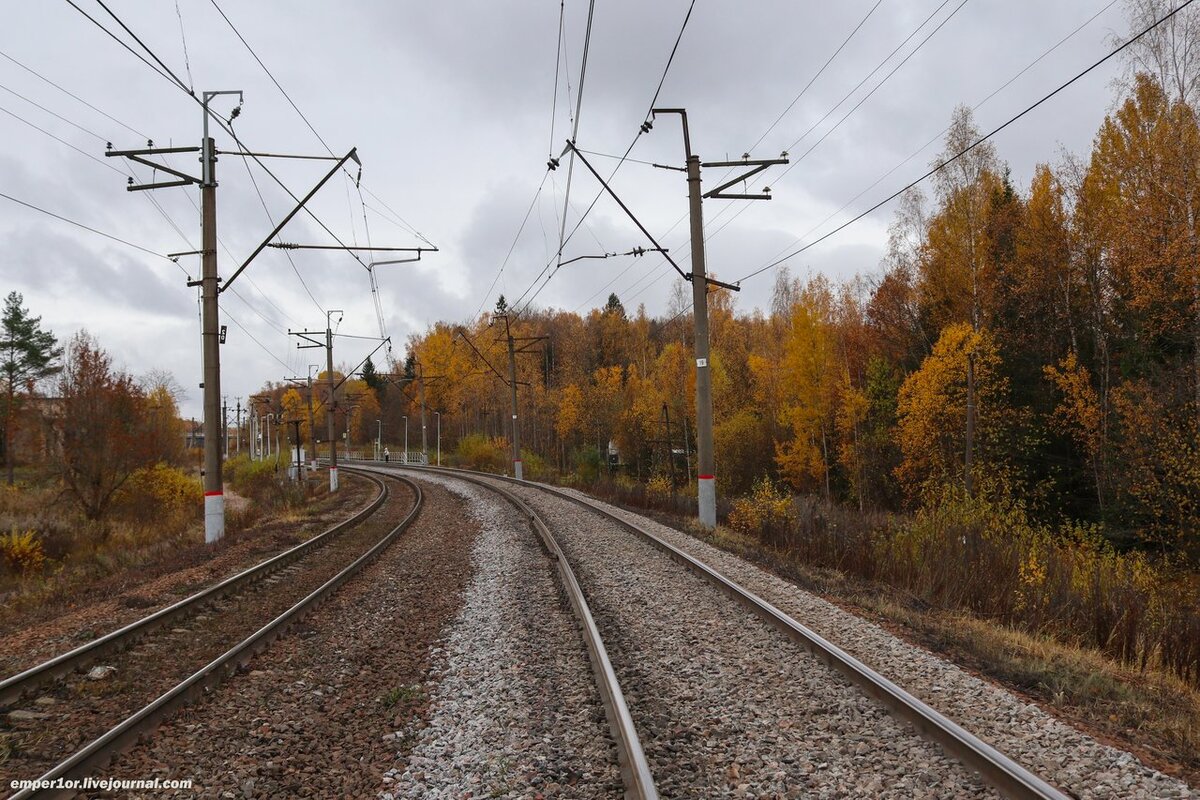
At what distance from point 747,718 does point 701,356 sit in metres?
12.0

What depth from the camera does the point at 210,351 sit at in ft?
49.5

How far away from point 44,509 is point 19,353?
39390 millimetres

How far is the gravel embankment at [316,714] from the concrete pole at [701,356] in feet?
26.9

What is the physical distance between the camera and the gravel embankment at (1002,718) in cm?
389

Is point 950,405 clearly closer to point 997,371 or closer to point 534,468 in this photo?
point 997,371

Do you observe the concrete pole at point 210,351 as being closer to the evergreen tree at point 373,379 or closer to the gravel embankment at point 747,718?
the gravel embankment at point 747,718

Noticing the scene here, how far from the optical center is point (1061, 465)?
88.7 ft

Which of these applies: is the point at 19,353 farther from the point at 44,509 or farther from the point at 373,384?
the point at 373,384

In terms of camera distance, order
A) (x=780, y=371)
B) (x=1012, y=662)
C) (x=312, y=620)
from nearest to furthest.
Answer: (x=1012, y=662) → (x=312, y=620) → (x=780, y=371)

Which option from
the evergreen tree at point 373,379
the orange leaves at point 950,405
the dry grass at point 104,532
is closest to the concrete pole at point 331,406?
the dry grass at point 104,532

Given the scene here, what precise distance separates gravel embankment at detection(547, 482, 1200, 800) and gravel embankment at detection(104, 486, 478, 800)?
12.6ft

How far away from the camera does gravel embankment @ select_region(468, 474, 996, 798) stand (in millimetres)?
4070

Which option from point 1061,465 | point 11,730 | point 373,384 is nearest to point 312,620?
point 11,730

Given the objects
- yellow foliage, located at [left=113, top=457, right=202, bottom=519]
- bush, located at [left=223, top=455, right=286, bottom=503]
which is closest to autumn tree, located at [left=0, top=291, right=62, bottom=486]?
bush, located at [left=223, top=455, right=286, bottom=503]
